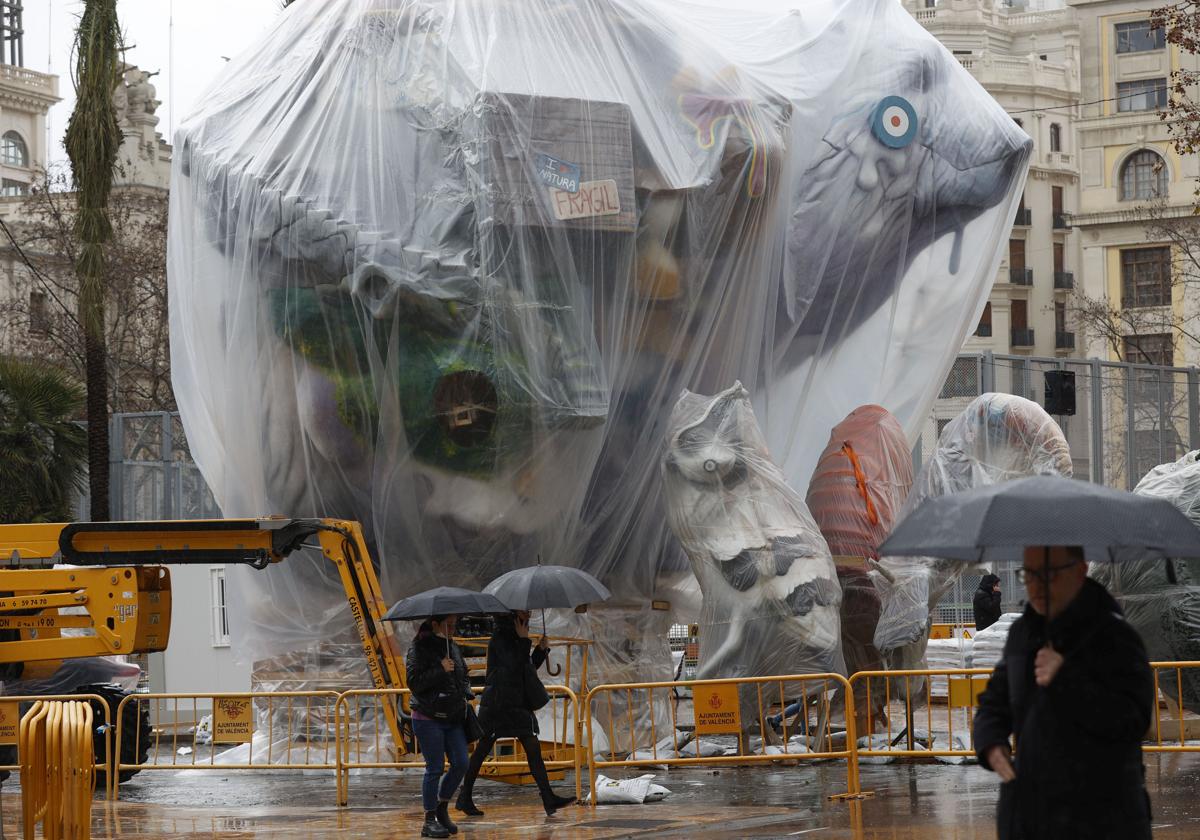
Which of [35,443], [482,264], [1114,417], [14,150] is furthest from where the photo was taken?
[14,150]

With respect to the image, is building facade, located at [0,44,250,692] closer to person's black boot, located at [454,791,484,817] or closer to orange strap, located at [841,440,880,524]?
person's black boot, located at [454,791,484,817]

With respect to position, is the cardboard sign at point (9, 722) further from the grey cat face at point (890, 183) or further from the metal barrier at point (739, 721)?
the grey cat face at point (890, 183)

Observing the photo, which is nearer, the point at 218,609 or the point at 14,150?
the point at 218,609

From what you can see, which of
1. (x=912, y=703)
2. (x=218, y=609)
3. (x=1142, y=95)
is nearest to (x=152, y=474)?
(x=218, y=609)

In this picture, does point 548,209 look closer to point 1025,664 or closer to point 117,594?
point 117,594

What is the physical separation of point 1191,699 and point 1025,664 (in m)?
8.90

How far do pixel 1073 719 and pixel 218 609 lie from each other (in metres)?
19.1

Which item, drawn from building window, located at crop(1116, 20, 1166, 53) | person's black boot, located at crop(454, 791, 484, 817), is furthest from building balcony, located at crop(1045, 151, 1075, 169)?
person's black boot, located at crop(454, 791, 484, 817)

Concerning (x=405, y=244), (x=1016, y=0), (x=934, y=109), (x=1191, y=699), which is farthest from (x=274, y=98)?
(x=1016, y=0)

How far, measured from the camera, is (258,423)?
51.6ft

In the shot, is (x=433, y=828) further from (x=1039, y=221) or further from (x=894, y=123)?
(x=1039, y=221)

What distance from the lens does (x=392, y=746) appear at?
15.2 m

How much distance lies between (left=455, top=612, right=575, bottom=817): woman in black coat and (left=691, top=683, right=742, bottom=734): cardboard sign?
1.27m

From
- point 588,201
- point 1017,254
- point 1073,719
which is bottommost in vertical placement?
point 1073,719
